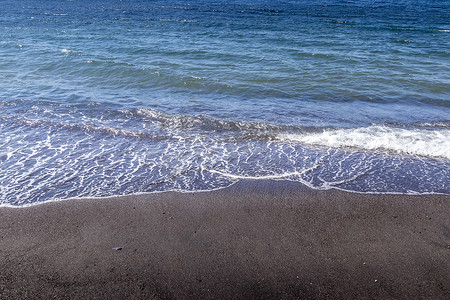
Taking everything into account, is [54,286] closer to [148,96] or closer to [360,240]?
[360,240]

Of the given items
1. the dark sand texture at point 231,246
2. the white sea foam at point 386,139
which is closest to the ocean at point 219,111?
the white sea foam at point 386,139

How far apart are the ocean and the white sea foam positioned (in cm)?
6

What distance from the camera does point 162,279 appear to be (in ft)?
16.3

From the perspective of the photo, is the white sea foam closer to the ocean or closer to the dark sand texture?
the ocean

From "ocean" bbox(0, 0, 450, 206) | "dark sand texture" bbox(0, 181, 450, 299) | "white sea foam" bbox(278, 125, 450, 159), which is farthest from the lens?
"white sea foam" bbox(278, 125, 450, 159)

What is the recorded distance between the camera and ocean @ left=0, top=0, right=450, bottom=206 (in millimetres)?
7883

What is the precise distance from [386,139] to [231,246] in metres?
6.24

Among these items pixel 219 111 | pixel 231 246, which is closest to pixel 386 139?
pixel 219 111

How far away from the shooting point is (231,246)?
561 cm

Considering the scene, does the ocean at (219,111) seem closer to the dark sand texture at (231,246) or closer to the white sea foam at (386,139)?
the white sea foam at (386,139)

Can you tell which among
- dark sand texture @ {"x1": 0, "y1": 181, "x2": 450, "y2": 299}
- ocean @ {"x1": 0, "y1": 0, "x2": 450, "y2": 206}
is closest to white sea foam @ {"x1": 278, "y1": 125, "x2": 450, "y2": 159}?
ocean @ {"x1": 0, "y1": 0, "x2": 450, "y2": 206}

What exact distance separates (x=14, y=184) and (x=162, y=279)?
443 cm

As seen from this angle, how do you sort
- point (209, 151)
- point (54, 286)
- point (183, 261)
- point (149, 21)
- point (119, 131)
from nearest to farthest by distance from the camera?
point (54, 286) → point (183, 261) → point (209, 151) → point (119, 131) → point (149, 21)

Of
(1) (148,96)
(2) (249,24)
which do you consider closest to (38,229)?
(1) (148,96)
